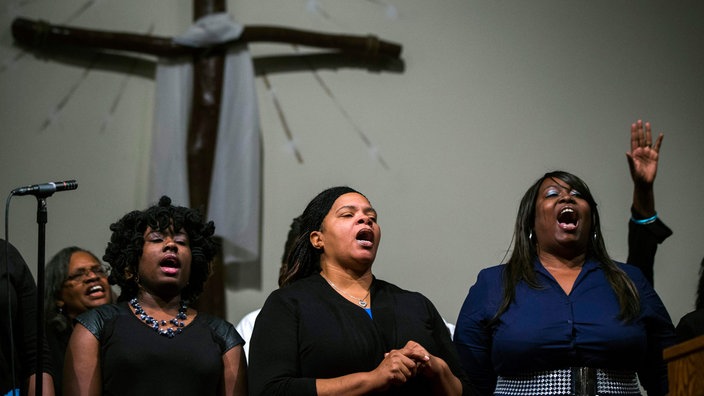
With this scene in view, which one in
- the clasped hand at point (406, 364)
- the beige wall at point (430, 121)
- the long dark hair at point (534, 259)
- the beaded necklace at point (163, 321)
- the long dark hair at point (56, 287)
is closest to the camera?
the clasped hand at point (406, 364)

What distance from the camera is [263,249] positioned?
5.09 m

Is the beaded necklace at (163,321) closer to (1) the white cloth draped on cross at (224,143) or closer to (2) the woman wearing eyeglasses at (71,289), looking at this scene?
(2) the woman wearing eyeglasses at (71,289)

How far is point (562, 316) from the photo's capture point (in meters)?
3.40

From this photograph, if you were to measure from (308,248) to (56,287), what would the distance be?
4.18 feet

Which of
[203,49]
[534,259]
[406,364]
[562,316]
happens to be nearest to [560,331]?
[562,316]

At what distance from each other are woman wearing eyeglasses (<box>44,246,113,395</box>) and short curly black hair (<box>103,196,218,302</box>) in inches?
30.4

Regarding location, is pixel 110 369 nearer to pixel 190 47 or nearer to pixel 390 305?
pixel 390 305

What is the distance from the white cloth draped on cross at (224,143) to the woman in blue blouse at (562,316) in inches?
63.1

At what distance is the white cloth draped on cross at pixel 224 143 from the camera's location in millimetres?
4926

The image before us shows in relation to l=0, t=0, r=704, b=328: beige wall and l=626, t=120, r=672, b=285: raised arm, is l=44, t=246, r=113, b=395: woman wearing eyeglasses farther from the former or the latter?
l=626, t=120, r=672, b=285: raised arm

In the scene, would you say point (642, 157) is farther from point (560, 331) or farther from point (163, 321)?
point (163, 321)

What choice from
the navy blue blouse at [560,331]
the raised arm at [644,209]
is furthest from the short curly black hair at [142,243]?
the raised arm at [644,209]

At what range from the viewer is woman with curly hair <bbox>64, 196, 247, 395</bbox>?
302 cm

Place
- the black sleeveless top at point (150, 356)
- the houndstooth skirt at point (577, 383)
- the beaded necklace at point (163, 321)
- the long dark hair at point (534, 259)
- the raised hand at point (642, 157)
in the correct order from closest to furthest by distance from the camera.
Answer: the black sleeveless top at point (150, 356) < the beaded necklace at point (163, 321) < the houndstooth skirt at point (577, 383) < the long dark hair at point (534, 259) < the raised hand at point (642, 157)
